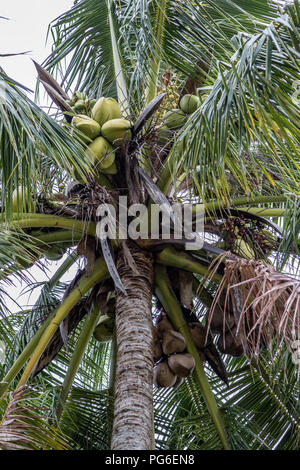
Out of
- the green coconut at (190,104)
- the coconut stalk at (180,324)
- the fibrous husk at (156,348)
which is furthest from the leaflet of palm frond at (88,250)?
the green coconut at (190,104)

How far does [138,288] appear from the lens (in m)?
3.76

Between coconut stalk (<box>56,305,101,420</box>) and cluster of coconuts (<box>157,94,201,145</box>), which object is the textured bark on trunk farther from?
cluster of coconuts (<box>157,94,201,145</box>)

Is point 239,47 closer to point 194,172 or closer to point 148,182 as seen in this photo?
point 194,172

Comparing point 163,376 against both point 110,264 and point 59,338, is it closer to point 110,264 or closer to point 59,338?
point 59,338

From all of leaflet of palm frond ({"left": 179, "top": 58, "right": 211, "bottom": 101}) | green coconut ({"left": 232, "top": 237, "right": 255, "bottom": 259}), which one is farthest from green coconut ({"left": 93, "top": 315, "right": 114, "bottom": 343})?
leaflet of palm frond ({"left": 179, "top": 58, "right": 211, "bottom": 101})

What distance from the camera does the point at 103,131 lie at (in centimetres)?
372

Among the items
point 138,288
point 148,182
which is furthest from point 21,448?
point 148,182

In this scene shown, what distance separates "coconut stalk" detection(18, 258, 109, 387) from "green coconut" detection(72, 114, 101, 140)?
Result: 30.1 inches

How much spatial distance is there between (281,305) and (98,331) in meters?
2.02

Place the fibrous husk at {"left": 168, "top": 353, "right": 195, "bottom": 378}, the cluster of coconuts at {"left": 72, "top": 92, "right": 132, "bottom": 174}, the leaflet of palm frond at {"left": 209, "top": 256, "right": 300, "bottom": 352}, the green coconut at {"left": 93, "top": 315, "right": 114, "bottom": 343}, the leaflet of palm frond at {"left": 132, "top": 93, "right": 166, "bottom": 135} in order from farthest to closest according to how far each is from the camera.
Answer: the green coconut at {"left": 93, "top": 315, "right": 114, "bottom": 343}, the fibrous husk at {"left": 168, "top": 353, "right": 195, "bottom": 378}, the cluster of coconuts at {"left": 72, "top": 92, "right": 132, "bottom": 174}, the leaflet of palm frond at {"left": 132, "top": 93, "right": 166, "bottom": 135}, the leaflet of palm frond at {"left": 209, "top": 256, "right": 300, "bottom": 352}

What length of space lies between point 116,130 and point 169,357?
139 centimetres

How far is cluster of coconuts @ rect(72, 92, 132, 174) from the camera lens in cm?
367

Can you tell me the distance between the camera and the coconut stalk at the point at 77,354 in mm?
3975

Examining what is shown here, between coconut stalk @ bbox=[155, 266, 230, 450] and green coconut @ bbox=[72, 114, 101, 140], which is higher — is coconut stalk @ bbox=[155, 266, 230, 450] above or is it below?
below
